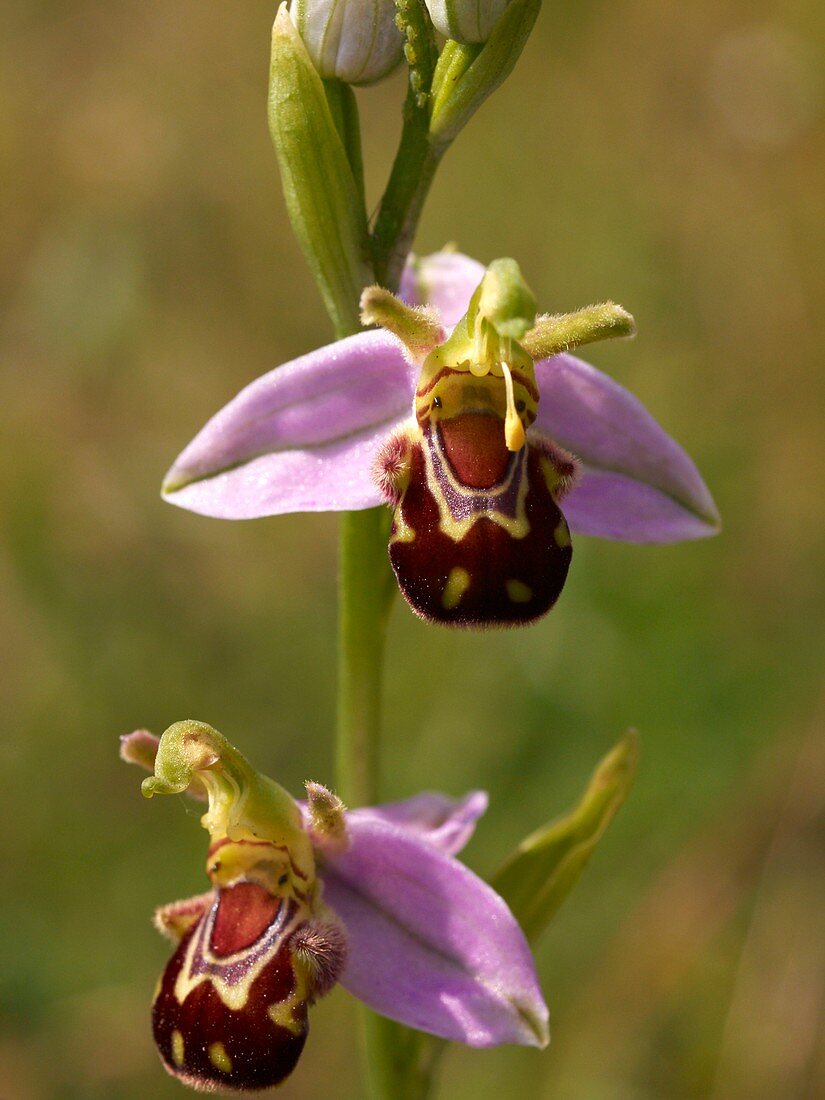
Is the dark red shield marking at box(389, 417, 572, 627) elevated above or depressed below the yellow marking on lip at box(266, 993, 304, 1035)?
above

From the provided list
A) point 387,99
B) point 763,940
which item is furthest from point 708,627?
point 387,99

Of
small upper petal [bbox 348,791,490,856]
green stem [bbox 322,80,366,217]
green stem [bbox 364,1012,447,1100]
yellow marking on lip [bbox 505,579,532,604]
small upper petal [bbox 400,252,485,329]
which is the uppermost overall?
green stem [bbox 322,80,366,217]

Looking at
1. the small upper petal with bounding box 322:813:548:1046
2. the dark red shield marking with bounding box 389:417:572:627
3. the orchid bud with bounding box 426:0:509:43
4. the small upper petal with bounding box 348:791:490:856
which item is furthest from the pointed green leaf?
the orchid bud with bounding box 426:0:509:43

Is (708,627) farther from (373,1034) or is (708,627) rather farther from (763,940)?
(373,1034)

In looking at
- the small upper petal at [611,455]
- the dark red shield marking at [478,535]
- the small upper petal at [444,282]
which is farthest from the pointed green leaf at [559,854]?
the small upper petal at [444,282]

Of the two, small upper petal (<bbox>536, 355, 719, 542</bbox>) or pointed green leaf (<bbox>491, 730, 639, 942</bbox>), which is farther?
pointed green leaf (<bbox>491, 730, 639, 942</bbox>)

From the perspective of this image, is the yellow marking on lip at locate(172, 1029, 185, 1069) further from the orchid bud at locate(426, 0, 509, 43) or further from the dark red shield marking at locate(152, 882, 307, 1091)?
the orchid bud at locate(426, 0, 509, 43)

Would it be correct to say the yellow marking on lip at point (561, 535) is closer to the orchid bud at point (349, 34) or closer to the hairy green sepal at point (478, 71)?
the hairy green sepal at point (478, 71)
